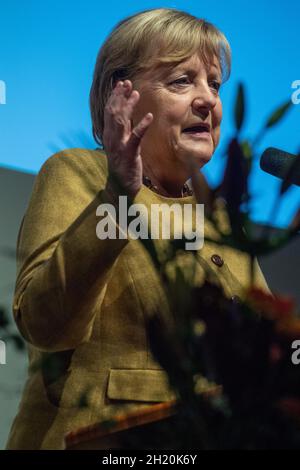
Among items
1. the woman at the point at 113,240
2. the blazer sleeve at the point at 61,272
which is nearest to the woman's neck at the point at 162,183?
the woman at the point at 113,240

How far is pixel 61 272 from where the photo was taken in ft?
2.79

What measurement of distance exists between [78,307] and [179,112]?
0.52 metres

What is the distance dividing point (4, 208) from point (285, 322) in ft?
8.31

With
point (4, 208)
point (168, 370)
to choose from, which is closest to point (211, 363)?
point (168, 370)

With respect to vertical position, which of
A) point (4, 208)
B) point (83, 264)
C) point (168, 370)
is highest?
point (168, 370)

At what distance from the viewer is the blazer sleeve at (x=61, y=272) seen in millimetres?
849

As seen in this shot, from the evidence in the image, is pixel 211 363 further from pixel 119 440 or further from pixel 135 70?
pixel 135 70

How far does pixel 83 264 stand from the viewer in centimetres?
85

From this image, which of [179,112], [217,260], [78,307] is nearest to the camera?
[78,307]

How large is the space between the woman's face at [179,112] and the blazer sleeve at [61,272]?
269mm

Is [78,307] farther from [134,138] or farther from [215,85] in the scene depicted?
[215,85]

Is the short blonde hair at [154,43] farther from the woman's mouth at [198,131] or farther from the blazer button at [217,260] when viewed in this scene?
the blazer button at [217,260]
